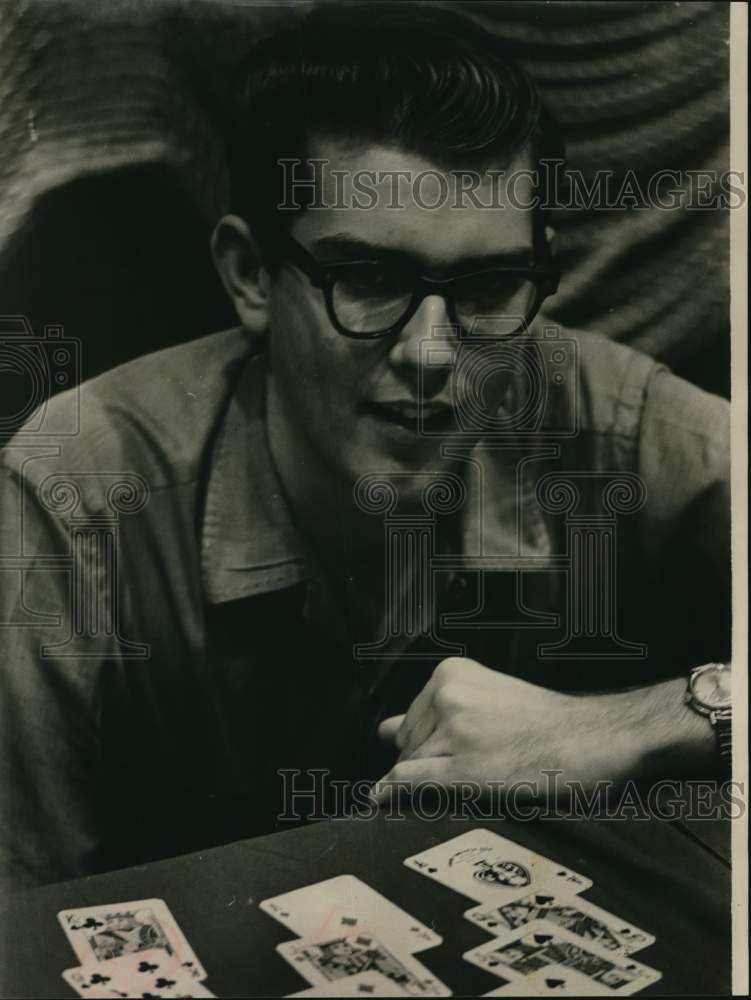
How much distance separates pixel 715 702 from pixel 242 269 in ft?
4.74

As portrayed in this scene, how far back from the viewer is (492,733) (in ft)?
7.70

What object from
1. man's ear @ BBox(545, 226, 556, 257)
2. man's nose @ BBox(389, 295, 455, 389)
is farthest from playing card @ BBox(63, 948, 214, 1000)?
man's ear @ BBox(545, 226, 556, 257)

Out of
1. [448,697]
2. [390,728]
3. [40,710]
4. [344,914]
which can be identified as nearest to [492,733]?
[448,697]

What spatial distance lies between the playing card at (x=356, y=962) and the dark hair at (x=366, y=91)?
5.04 feet

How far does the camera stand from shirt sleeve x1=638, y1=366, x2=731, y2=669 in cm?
240

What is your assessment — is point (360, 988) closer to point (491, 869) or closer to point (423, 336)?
point (491, 869)

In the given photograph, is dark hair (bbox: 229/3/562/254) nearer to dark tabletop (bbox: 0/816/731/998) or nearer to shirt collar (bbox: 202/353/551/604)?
shirt collar (bbox: 202/353/551/604)

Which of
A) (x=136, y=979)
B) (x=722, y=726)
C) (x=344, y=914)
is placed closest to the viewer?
(x=136, y=979)

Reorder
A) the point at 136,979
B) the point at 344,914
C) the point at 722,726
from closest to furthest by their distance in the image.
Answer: the point at 136,979, the point at 344,914, the point at 722,726

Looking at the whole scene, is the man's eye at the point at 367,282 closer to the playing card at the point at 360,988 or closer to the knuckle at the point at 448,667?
the knuckle at the point at 448,667

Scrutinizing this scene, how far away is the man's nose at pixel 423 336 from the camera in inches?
90.9

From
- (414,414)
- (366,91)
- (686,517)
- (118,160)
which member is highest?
(366,91)

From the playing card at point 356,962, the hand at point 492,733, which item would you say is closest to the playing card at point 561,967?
the playing card at point 356,962

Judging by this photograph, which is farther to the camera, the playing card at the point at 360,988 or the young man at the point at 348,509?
the young man at the point at 348,509
